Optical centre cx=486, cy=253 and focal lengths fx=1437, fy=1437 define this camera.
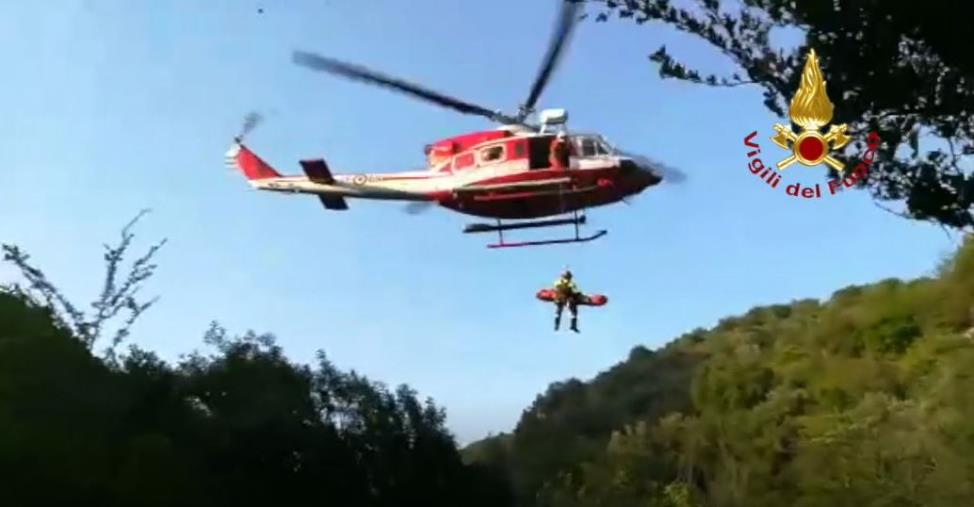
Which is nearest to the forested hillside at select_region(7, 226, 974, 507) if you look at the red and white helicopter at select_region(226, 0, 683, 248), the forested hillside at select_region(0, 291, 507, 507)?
the forested hillside at select_region(0, 291, 507, 507)

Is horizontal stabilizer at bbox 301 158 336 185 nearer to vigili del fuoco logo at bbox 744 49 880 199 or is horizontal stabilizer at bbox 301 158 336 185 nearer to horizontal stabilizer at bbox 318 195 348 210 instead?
horizontal stabilizer at bbox 318 195 348 210

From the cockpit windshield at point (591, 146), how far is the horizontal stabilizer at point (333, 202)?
1.52m

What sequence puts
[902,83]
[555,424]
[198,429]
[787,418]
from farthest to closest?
1. [555,424]
2. [787,418]
3. [198,429]
4. [902,83]

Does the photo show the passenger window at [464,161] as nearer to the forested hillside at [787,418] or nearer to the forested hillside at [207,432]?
the forested hillside at [207,432]

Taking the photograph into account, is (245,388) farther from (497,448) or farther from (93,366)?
(497,448)

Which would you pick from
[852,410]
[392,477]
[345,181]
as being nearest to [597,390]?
[852,410]

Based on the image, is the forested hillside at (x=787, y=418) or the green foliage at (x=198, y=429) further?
the forested hillside at (x=787, y=418)

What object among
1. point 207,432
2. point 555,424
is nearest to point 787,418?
point 555,424

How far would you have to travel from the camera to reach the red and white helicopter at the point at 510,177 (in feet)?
27.6

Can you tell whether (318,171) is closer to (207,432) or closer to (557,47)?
(557,47)

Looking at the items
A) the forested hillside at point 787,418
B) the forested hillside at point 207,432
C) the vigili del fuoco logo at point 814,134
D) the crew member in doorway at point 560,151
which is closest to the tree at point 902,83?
the vigili del fuoco logo at point 814,134

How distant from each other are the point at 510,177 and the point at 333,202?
A: 4.01ft

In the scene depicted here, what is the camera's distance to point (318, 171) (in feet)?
29.7

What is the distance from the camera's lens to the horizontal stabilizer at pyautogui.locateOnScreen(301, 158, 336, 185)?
29.1 ft
